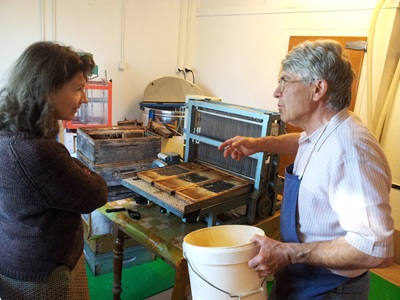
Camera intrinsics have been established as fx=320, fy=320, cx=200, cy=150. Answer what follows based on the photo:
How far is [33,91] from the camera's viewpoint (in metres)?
0.97

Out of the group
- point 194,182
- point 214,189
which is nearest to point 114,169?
point 194,182

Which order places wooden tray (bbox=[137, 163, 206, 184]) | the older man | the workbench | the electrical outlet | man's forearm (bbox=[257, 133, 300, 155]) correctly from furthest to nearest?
the electrical outlet → wooden tray (bbox=[137, 163, 206, 184]) → man's forearm (bbox=[257, 133, 300, 155]) → the workbench → the older man

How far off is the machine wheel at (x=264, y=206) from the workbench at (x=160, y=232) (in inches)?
1.3

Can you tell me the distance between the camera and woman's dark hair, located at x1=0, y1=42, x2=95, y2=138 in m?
0.98

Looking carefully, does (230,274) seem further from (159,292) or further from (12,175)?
(159,292)

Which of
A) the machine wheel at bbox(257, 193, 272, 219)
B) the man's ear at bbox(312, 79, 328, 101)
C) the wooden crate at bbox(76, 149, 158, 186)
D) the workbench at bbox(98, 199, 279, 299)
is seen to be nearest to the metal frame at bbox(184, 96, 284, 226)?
the machine wheel at bbox(257, 193, 272, 219)

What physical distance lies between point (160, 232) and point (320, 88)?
97 cm

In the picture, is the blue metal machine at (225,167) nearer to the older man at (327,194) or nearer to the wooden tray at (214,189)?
the wooden tray at (214,189)

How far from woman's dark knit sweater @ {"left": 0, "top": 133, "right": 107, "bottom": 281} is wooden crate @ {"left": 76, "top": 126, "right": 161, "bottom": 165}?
104 centimetres

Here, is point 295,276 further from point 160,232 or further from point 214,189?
point 160,232

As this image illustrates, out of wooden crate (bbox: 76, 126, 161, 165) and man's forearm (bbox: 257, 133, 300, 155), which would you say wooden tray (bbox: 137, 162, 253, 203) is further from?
wooden crate (bbox: 76, 126, 161, 165)

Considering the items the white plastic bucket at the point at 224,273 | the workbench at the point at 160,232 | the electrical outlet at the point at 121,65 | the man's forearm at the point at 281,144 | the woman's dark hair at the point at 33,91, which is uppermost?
the electrical outlet at the point at 121,65

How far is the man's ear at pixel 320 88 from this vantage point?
1050 mm

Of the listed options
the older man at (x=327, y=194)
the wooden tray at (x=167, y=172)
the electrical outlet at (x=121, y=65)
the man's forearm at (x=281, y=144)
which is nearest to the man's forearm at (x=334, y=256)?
the older man at (x=327, y=194)
